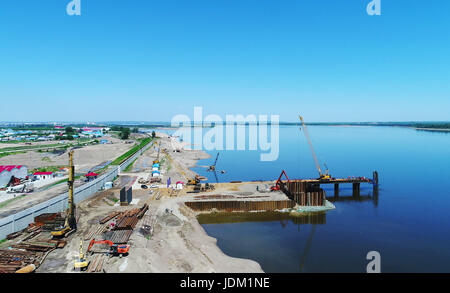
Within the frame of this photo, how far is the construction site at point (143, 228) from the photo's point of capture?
22938 millimetres

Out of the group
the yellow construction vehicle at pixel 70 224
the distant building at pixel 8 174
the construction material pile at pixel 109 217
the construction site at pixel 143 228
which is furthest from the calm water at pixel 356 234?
the distant building at pixel 8 174

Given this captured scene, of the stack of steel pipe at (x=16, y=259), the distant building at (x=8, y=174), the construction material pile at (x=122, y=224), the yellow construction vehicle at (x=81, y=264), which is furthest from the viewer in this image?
the distant building at (x=8, y=174)

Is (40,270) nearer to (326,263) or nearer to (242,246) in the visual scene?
(242,246)

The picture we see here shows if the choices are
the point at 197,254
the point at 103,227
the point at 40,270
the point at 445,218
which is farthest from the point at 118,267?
the point at 445,218

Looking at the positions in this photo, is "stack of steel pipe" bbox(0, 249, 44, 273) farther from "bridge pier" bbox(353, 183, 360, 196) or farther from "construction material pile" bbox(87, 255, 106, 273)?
"bridge pier" bbox(353, 183, 360, 196)

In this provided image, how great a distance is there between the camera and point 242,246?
32031 mm

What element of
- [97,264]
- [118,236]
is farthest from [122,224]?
[97,264]

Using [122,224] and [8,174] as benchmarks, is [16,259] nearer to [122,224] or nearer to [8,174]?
[122,224]

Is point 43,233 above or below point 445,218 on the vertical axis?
above

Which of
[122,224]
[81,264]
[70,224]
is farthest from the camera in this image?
[122,224]

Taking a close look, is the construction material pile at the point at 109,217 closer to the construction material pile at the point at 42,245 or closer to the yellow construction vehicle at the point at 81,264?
the construction material pile at the point at 42,245

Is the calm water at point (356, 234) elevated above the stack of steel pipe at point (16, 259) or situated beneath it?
situated beneath

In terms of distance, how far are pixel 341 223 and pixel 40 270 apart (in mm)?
36367

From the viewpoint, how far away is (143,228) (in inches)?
1200
